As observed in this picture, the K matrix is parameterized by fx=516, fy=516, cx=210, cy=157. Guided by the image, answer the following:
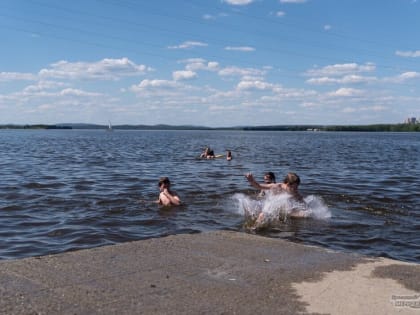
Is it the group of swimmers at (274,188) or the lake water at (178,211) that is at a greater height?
the group of swimmers at (274,188)

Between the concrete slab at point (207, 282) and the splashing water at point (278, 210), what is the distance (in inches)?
178

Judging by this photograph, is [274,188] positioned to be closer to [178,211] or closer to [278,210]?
[278,210]

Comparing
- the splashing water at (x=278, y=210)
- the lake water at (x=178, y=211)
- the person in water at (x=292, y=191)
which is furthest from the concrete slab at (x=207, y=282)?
the person in water at (x=292, y=191)

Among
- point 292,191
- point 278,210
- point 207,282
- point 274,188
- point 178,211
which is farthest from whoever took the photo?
point 178,211

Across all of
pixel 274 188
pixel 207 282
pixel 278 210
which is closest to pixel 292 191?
pixel 274 188

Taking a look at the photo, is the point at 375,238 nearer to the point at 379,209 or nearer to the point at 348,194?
the point at 379,209

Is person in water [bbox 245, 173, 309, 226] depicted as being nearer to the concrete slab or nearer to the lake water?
the lake water

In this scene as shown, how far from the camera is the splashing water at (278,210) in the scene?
499 inches

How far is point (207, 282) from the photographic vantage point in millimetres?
6191

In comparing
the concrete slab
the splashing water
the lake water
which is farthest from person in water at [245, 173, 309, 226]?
the concrete slab

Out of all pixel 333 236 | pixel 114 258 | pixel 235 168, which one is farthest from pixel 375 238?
pixel 235 168

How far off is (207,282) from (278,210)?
23.5 ft

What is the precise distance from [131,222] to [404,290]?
7.96 meters

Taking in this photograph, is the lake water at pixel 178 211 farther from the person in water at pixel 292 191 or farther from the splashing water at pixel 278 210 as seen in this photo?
the person in water at pixel 292 191
